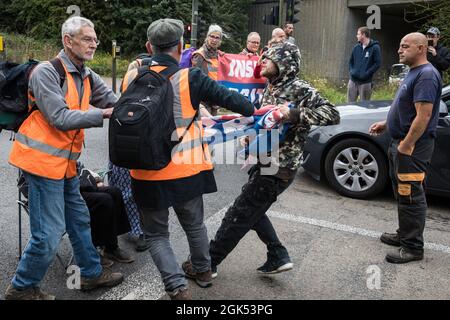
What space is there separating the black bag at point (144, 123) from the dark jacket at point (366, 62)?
299 inches

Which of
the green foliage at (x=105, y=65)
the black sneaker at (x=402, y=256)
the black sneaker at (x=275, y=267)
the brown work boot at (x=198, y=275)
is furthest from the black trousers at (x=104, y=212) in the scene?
the green foliage at (x=105, y=65)

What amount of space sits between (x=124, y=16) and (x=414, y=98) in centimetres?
2202

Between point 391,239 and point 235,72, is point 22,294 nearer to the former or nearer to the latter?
point 391,239

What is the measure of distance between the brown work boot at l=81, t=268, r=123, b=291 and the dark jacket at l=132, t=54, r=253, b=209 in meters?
0.82

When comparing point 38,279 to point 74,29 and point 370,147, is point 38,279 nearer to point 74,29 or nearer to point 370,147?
point 74,29

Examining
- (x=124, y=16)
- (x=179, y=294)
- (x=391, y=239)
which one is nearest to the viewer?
(x=179, y=294)

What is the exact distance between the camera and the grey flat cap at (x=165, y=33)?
2.60m

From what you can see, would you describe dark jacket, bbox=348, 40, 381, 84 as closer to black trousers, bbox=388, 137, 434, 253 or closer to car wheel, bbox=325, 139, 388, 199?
car wheel, bbox=325, 139, 388, 199

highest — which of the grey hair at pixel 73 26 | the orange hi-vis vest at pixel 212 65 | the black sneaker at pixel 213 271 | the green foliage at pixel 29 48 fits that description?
the green foliage at pixel 29 48

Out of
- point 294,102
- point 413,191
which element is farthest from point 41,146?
point 413,191

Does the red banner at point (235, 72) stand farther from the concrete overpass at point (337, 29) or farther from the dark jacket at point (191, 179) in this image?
the concrete overpass at point (337, 29)

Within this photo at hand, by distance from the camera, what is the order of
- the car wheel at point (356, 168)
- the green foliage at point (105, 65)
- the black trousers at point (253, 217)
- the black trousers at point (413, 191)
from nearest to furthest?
the black trousers at point (253, 217)
the black trousers at point (413, 191)
the car wheel at point (356, 168)
the green foliage at point (105, 65)

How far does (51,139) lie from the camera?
2.78m
